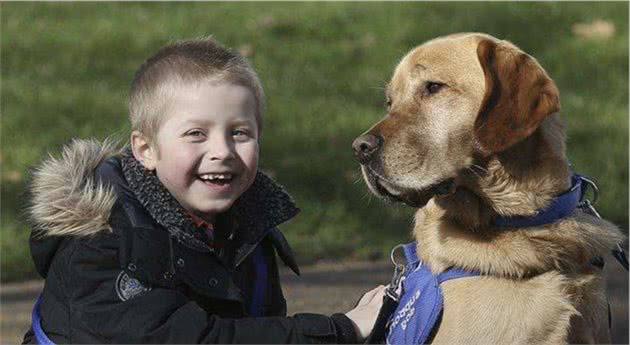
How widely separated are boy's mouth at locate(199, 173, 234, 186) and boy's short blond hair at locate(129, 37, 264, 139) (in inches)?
8.9

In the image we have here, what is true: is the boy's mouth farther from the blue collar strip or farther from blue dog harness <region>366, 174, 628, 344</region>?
the blue collar strip

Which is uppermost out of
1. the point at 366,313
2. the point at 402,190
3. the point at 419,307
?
the point at 402,190

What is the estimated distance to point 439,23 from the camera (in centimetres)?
1083

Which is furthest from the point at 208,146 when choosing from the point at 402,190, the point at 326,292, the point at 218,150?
the point at 326,292

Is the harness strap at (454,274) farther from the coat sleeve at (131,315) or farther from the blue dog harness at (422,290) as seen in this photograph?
the coat sleeve at (131,315)

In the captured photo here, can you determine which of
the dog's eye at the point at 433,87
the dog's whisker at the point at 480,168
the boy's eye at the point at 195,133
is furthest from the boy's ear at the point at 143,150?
the dog's whisker at the point at 480,168

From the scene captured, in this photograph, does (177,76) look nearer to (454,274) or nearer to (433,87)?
(433,87)

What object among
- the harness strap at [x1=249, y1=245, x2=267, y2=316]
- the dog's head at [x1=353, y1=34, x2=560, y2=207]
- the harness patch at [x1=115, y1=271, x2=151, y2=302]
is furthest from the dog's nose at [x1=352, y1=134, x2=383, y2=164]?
the harness patch at [x1=115, y1=271, x2=151, y2=302]

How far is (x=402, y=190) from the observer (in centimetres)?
423

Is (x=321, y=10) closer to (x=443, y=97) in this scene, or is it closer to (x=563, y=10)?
(x=563, y=10)

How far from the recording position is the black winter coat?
3963 mm

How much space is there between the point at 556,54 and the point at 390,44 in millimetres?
1386

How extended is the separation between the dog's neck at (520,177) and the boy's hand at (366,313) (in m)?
0.41

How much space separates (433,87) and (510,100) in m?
0.29
